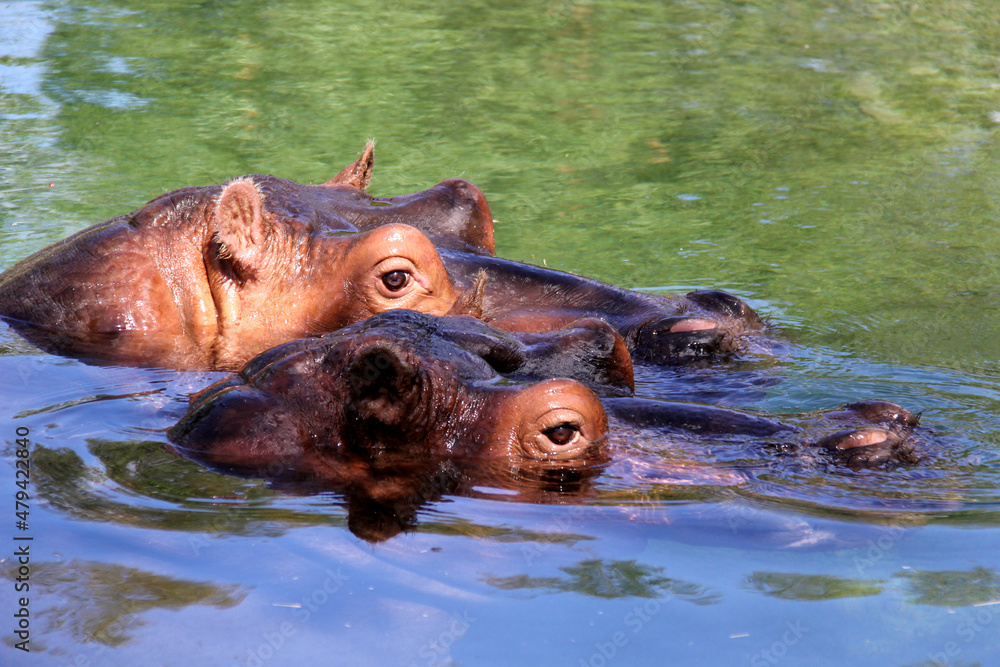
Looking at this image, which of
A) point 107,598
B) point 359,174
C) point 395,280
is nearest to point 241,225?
point 395,280

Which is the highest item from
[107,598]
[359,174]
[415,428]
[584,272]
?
[359,174]

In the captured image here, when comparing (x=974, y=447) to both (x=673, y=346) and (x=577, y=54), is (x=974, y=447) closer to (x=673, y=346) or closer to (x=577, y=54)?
(x=673, y=346)

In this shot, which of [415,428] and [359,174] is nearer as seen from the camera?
[415,428]

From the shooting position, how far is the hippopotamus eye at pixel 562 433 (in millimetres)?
3574

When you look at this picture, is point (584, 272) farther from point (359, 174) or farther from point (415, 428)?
A: point (415, 428)

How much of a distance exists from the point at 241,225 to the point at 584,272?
3.19 metres

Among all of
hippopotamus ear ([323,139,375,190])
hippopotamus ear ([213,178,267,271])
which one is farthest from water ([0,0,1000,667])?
hippopotamus ear ([323,139,375,190])

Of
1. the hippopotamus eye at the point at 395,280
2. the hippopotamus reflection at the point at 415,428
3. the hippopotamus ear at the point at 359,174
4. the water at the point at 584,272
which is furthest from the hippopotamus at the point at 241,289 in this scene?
the hippopotamus reflection at the point at 415,428

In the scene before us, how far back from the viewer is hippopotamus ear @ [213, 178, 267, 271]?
4711mm

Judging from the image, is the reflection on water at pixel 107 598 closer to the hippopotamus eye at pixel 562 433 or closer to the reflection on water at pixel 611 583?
the reflection on water at pixel 611 583

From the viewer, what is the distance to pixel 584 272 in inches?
297

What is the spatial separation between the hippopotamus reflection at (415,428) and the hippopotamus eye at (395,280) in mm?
864

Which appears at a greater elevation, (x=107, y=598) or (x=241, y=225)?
(x=241, y=225)

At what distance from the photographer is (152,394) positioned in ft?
14.5
